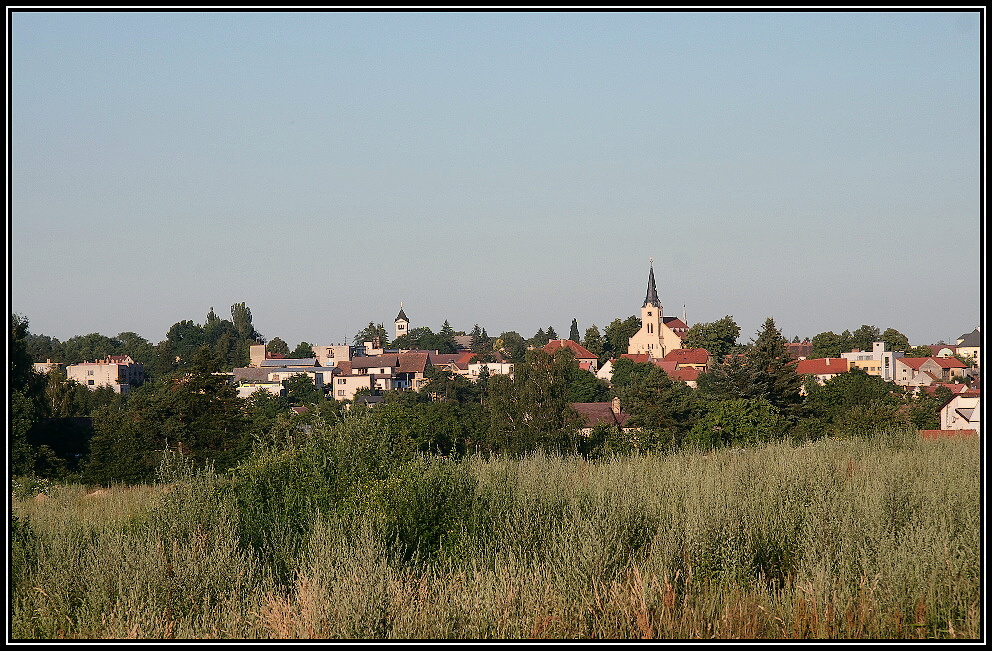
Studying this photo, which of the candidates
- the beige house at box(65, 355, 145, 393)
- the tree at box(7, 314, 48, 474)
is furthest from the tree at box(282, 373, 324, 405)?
the tree at box(7, 314, 48, 474)

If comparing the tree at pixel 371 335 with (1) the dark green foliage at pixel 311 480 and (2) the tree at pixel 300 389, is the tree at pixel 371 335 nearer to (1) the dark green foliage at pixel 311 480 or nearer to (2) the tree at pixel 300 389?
(2) the tree at pixel 300 389

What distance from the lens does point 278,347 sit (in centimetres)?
14312

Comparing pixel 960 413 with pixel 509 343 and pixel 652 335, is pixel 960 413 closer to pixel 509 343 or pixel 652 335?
pixel 652 335

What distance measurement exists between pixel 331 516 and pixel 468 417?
28.5 meters

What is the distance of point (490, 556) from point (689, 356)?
108 metres

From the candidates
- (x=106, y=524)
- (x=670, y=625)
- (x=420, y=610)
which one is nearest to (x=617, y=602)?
(x=670, y=625)

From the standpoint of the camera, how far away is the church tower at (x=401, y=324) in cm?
19200

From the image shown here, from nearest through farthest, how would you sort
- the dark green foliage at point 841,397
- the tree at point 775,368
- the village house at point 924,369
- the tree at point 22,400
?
the tree at point 22,400 < the dark green foliage at point 841,397 < the tree at point 775,368 < the village house at point 924,369

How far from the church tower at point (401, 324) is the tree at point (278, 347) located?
47.1 m

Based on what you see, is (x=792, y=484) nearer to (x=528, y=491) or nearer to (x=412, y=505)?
(x=528, y=491)

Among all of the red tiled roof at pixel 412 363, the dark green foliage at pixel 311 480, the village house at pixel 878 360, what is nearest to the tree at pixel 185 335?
the red tiled roof at pixel 412 363

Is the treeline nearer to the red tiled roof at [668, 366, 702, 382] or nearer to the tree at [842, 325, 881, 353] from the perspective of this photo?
the red tiled roof at [668, 366, 702, 382]

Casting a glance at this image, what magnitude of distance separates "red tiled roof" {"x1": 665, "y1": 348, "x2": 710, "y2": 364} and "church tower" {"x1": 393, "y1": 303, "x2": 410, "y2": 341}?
8563 centimetres

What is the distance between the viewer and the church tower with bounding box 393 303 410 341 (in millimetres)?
192000
